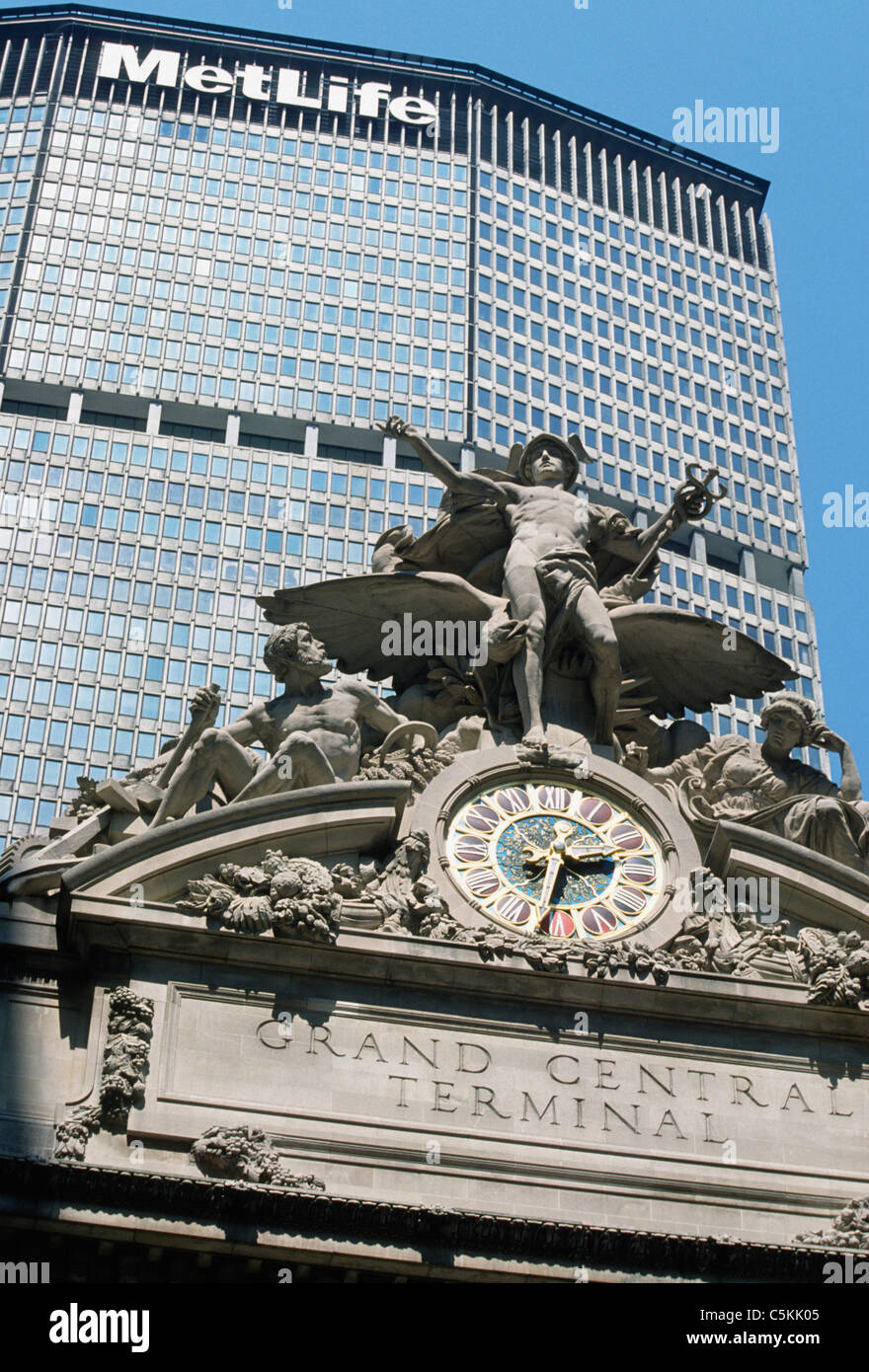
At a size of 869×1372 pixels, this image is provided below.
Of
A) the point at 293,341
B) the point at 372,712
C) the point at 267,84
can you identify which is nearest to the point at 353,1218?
the point at 372,712

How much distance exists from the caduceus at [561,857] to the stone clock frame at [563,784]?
2.61 feet

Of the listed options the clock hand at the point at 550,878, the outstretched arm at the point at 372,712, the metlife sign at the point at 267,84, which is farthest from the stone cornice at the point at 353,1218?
the metlife sign at the point at 267,84

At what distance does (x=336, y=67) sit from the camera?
102m

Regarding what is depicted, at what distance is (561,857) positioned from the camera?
27.0 metres

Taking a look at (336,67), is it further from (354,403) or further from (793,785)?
(793,785)

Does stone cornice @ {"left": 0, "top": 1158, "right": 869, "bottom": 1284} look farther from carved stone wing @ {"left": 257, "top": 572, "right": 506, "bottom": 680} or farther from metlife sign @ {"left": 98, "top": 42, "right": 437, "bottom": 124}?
metlife sign @ {"left": 98, "top": 42, "right": 437, "bottom": 124}

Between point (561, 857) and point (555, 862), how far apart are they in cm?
12

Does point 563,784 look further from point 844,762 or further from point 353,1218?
point 353,1218

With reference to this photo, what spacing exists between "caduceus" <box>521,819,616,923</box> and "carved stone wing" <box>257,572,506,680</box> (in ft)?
14.4

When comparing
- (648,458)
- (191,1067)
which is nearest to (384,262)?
(648,458)

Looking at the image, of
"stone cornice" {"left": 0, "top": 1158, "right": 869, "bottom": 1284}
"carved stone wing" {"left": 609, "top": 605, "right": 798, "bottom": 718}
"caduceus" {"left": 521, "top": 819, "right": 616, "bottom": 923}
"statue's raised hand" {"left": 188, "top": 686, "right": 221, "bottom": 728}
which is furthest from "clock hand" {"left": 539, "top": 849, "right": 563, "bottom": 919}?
"stone cornice" {"left": 0, "top": 1158, "right": 869, "bottom": 1284}

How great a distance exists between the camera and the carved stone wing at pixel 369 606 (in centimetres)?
3056

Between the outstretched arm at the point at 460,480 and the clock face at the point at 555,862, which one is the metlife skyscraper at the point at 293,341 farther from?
the clock face at the point at 555,862
